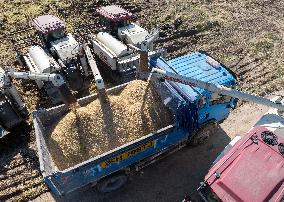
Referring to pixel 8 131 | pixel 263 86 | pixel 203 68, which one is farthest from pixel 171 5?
pixel 8 131

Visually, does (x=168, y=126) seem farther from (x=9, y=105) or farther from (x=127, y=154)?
(x=9, y=105)

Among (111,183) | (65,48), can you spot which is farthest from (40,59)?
(111,183)

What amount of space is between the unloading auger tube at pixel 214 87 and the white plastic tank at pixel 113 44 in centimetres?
376

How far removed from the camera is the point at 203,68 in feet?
39.7

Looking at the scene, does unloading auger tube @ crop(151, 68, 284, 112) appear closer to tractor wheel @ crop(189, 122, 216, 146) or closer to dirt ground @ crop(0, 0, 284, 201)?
tractor wheel @ crop(189, 122, 216, 146)

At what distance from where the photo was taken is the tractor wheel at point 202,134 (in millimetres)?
12070

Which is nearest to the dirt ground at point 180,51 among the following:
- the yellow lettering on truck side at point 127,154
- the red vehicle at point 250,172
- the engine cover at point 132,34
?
the yellow lettering on truck side at point 127,154

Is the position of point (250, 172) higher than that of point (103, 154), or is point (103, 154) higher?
point (250, 172)

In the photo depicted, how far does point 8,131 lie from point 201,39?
433 inches

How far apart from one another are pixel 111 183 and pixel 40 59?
259 inches

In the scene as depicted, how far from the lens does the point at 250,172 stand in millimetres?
8906

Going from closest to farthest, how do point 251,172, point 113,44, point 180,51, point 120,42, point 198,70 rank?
point 251,172 → point 198,70 → point 113,44 → point 120,42 → point 180,51

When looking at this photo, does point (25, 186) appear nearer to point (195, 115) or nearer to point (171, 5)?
point (195, 115)

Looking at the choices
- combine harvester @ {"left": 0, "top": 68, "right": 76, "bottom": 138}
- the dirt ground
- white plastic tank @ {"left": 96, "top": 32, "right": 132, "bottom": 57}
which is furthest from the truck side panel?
white plastic tank @ {"left": 96, "top": 32, "right": 132, "bottom": 57}
